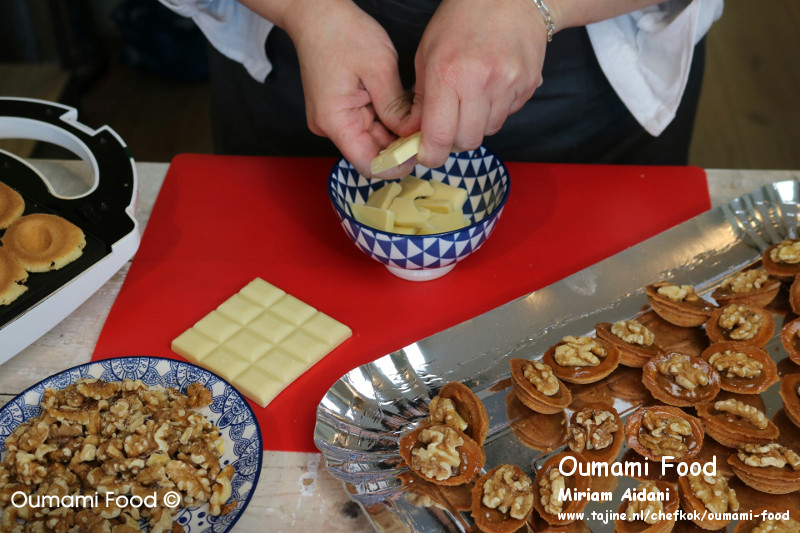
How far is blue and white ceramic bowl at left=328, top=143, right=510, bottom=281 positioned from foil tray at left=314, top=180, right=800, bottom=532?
13 centimetres

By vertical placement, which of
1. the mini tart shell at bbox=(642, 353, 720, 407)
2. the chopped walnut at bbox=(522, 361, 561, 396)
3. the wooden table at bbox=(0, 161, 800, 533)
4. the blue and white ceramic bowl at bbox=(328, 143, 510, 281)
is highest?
the blue and white ceramic bowl at bbox=(328, 143, 510, 281)

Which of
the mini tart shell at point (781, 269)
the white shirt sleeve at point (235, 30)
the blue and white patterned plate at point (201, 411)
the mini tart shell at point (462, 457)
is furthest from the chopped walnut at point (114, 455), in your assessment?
the mini tart shell at point (781, 269)

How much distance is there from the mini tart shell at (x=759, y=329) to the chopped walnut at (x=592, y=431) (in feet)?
0.91

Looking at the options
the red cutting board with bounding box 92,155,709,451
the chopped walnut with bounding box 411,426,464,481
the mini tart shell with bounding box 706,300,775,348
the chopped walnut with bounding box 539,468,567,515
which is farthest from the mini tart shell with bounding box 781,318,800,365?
the chopped walnut with bounding box 411,426,464,481

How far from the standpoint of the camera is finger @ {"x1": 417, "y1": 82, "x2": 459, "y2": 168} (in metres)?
A: 1.23

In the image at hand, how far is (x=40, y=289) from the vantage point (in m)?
1.25

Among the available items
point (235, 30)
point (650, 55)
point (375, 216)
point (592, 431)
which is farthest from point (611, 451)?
point (235, 30)

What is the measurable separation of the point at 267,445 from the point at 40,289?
457 mm

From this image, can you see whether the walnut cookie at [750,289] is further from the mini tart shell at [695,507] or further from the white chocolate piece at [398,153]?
the white chocolate piece at [398,153]

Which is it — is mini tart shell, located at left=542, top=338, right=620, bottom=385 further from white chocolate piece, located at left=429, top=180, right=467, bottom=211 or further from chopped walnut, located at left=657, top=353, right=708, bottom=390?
white chocolate piece, located at left=429, top=180, right=467, bottom=211

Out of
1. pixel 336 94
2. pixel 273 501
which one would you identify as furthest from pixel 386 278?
pixel 273 501

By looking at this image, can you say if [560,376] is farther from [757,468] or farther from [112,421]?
[112,421]

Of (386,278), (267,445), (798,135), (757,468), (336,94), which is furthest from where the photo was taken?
(798,135)

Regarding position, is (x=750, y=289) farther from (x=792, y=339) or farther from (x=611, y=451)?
(x=611, y=451)
